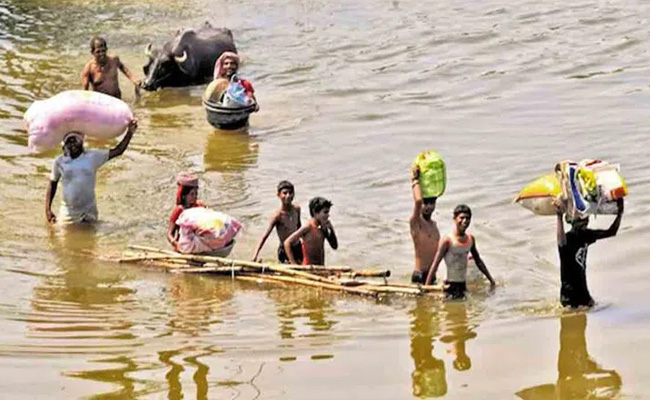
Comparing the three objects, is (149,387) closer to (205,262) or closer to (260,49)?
(205,262)

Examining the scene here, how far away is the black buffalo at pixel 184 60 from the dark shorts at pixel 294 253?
801 centimetres

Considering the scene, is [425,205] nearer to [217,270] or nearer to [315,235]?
[315,235]

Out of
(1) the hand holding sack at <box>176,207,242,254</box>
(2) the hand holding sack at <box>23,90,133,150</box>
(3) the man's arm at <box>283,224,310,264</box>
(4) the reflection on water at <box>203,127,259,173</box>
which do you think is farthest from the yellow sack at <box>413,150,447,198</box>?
(4) the reflection on water at <box>203,127,259,173</box>

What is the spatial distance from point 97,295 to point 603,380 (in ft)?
13.2

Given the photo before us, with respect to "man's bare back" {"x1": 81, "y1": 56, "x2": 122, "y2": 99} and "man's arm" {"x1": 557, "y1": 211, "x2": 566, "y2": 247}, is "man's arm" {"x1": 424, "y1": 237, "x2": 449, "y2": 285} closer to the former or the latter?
"man's arm" {"x1": 557, "y1": 211, "x2": 566, "y2": 247}

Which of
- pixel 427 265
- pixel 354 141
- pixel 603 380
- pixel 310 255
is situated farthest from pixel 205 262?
pixel 354 141

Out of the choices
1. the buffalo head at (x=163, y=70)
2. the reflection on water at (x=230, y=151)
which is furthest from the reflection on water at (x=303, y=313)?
the buffalo head at (x=163, y=70)

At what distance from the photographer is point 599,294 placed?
10.7m

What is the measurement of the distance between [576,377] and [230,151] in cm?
767

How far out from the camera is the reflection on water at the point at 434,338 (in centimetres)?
879

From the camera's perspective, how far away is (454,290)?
10367 mm

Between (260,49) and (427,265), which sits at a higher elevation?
(260,49)

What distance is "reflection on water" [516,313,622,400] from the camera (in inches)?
336

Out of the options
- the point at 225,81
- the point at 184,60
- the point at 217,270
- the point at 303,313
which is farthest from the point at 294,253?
the point at 184,60
